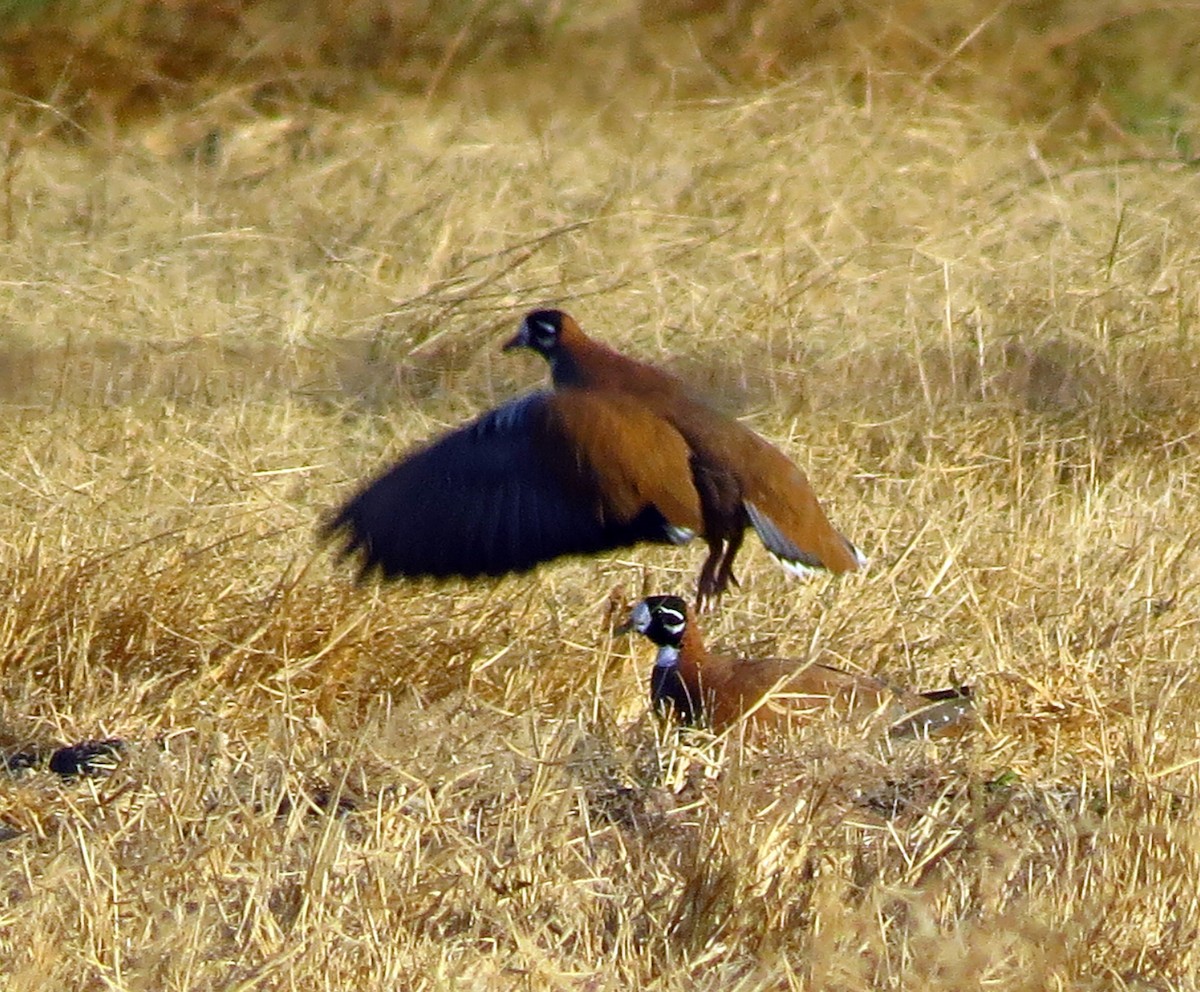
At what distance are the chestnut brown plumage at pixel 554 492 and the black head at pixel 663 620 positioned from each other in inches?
6.4

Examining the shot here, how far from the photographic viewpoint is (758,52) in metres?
11.1

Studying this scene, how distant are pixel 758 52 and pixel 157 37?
9.55 ft

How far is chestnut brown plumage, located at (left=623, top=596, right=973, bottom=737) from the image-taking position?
165 inches

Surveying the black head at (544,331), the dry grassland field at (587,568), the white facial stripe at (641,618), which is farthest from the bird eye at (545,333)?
the white facial stripe at (641,618)

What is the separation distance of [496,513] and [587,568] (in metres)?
1.05

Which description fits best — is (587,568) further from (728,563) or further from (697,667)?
(697,667)

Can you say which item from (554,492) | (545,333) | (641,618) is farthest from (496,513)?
(545,333)

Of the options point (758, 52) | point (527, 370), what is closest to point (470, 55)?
point (758, 52)

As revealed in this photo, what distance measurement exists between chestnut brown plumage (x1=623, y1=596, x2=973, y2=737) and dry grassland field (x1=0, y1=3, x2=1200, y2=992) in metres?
0.10

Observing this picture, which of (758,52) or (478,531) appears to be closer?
(478,531)

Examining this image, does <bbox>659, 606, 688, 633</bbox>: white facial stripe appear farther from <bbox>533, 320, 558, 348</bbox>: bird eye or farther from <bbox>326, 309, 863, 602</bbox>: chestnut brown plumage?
<bbox>533, 320, 558, 348</bbox>: bird eye

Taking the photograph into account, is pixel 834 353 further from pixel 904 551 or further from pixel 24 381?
pixel 24 381

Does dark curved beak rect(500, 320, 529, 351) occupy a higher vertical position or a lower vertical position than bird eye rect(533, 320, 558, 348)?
lower

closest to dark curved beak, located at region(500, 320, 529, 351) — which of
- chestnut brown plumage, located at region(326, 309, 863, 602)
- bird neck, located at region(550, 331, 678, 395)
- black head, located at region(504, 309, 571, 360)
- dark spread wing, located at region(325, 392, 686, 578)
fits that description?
black head, located at region(504, 309, 571, 360)
